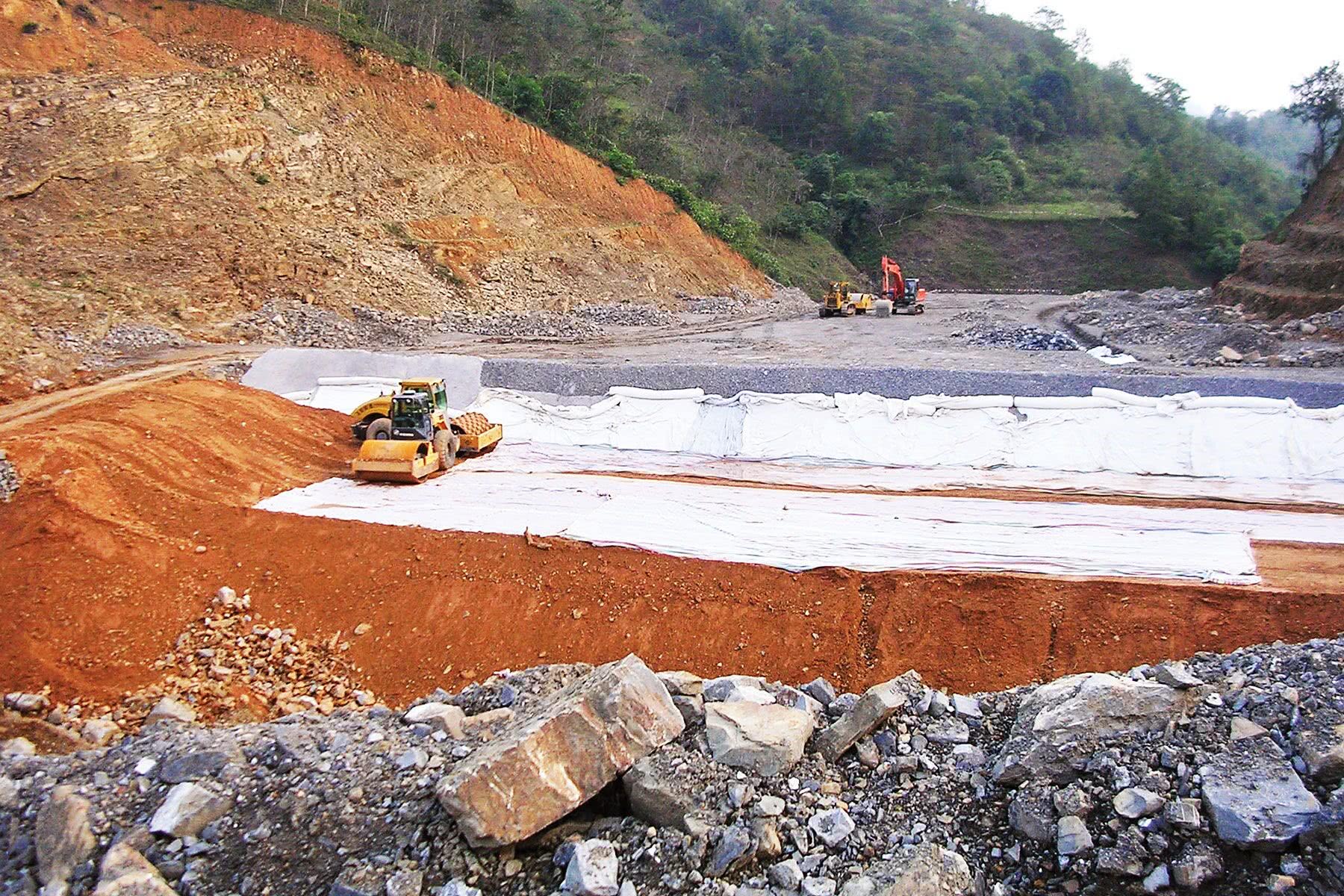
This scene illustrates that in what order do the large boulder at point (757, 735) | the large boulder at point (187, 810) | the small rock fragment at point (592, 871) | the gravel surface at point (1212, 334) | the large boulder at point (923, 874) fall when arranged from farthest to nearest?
the gravel surface at point (1212, 334) → the large boulder at point (757, 735) → the large boulder at point (187, 810) → the small rock fragment at point (592, 871) → the large boulder at point (923, 874)

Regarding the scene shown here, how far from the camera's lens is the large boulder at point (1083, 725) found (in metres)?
4.43

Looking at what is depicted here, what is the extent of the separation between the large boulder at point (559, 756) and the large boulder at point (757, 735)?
261 millimetres

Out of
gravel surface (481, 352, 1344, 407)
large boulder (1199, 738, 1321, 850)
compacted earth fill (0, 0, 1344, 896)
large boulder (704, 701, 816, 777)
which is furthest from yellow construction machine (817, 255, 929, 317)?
large boulder (1199, 738, 1321, 850)

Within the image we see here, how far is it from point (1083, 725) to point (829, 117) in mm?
53983

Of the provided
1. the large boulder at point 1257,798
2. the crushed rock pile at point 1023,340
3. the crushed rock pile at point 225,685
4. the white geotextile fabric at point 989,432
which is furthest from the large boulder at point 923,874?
the crushed rock pile at point 1023,340

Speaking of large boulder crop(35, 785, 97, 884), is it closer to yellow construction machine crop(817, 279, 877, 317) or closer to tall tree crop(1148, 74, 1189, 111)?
yellow construction machine crop(817, 279, 877, 317)

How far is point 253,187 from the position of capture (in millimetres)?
21828

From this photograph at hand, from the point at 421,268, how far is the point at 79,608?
659 inches

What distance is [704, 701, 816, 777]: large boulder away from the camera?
4.67 m

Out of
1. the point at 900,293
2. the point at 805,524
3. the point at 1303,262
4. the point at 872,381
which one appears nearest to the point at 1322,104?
the point at 1303,262

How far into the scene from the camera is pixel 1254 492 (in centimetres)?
1092

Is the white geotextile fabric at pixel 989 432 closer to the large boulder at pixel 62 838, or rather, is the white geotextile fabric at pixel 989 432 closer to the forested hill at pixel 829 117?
the large boulder at pixel 62 838

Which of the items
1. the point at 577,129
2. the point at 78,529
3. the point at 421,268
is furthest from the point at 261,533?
the point at 577,129

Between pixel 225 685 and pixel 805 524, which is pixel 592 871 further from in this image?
pixel 805 524
